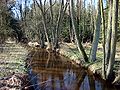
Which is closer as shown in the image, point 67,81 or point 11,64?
point 67,81

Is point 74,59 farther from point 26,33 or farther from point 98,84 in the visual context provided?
point 26,33

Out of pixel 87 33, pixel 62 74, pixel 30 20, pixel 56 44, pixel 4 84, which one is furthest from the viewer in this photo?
pixel 30 20

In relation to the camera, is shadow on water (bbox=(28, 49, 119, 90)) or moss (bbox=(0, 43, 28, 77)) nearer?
moss (bbox=(0, 43, 28, 77))

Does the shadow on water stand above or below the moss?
below

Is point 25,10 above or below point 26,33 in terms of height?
above

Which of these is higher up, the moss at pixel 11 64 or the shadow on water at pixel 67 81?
the moss at pixel 11 64

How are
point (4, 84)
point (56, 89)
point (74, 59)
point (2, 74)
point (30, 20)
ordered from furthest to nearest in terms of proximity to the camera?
point (30, 20)
point (74, 59)
point (56, 89)
point (2, 74)
point (4, 84)

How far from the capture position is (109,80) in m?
16.2

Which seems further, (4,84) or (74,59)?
(74,59)

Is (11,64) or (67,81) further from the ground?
(11,64)

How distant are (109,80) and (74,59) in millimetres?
9807

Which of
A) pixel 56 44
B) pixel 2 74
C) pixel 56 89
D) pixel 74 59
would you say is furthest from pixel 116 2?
pixel 56 44

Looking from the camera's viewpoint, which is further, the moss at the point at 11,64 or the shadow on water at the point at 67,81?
the shadow on water at the point at 67,81

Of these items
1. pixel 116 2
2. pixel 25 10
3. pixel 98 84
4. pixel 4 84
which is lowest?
pixel 98 84
